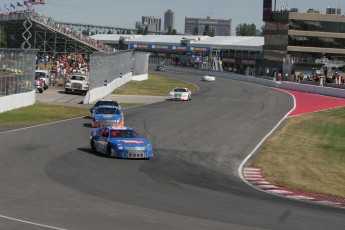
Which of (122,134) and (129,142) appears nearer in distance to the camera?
(129,142)

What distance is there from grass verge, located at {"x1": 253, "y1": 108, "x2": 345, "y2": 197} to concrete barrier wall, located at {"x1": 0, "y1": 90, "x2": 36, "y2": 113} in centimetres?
1784

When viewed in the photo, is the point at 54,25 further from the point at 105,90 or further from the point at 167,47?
the point at 167,47

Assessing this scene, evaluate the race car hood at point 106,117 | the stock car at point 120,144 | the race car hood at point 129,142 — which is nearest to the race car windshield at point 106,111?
the race car hood at point 106,117

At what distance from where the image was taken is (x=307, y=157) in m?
33.2

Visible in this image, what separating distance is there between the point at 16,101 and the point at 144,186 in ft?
98.1

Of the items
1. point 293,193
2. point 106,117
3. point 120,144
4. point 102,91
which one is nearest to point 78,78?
point 102,91

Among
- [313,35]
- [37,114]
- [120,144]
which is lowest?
[37,114]

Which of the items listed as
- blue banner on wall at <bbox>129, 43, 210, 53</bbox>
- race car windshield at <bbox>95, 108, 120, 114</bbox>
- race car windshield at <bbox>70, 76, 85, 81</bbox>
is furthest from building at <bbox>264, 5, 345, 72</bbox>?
race car windshield at <bbox>95, 108, 120, 114</bbox>

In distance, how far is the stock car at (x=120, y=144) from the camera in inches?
1104

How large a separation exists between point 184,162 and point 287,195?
7.15m

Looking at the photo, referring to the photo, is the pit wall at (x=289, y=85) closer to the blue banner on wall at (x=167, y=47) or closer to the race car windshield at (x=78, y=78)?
the race car windshield at (x=78, y=78)

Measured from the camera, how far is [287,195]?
22453mm

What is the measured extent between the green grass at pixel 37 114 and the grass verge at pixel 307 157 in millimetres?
13715

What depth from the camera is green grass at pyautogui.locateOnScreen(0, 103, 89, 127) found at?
40.9 m
